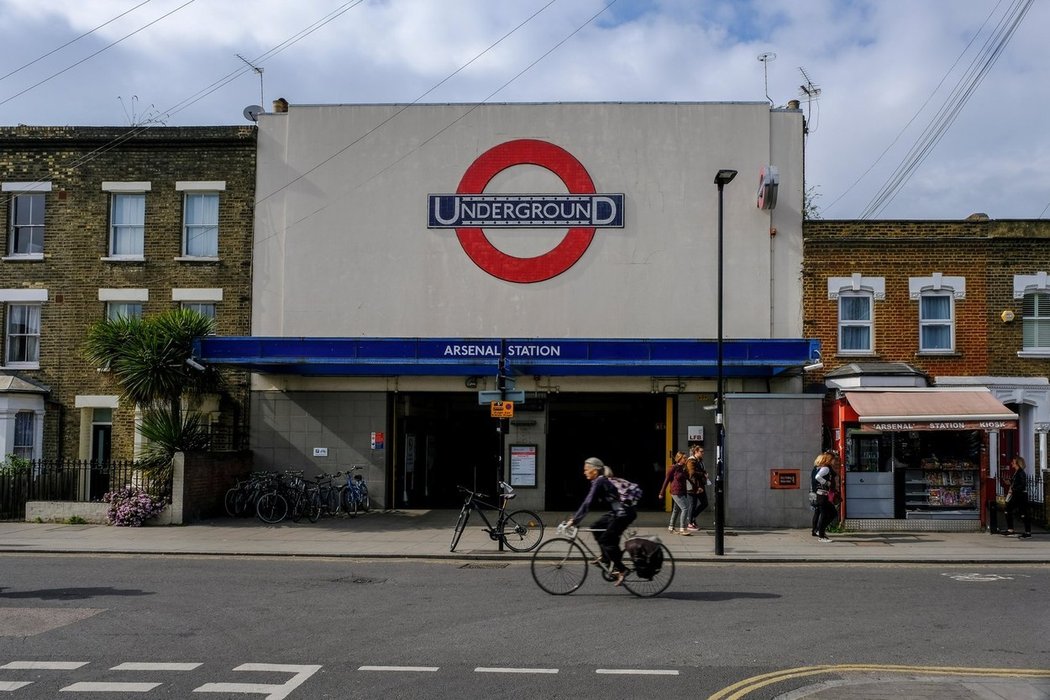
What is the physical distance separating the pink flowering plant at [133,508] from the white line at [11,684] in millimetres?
12702

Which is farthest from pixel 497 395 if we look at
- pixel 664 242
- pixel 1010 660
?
pixel 1010 660

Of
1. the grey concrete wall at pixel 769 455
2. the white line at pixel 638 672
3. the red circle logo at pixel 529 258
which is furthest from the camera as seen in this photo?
the red circle logo at pixel 529 258

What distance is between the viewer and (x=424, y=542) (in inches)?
711

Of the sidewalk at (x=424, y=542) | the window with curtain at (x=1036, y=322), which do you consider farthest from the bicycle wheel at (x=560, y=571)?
the window with curtain at (x=1036, y=322)

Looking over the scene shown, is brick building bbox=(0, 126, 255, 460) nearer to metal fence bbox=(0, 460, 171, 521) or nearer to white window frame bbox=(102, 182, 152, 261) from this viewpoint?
white window frame bbox=(102, 182, 152, 261)

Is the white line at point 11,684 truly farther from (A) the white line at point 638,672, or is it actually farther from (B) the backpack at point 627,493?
(B) the backpack at point 627,493

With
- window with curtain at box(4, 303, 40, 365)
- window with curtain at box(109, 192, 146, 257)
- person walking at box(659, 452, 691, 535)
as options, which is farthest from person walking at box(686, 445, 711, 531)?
window with curtain at box(4, 303, 40, 365)

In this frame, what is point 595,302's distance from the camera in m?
23.4

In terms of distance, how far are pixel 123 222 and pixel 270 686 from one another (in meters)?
19.2

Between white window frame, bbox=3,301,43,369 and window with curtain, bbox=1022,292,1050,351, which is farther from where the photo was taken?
white window frame, bbox=3,301,43,369

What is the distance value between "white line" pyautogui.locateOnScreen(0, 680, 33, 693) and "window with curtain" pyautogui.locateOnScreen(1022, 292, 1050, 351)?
2159 centimetres

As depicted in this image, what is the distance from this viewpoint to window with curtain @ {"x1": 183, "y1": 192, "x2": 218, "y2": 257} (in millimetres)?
24078

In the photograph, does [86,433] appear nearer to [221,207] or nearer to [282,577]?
[221,207]

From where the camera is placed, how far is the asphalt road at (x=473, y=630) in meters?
8.12
